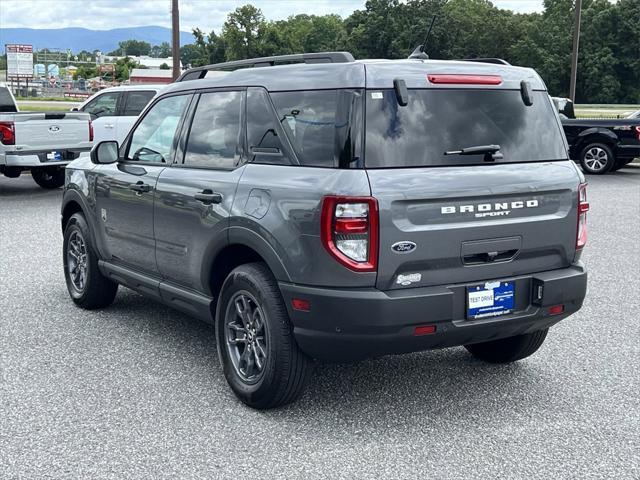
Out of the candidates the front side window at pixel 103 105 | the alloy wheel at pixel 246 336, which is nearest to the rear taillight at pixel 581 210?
the alloy wheel at pixel 246 336

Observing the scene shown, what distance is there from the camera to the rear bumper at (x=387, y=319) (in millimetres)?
3844

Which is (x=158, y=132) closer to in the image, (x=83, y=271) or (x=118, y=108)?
(x=83, y=271)

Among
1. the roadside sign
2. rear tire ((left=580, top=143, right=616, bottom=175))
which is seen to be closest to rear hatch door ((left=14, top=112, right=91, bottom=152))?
rear tire ((left=580, top=143, right=616, bottom=175))

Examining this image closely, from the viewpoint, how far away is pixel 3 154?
13039 mm

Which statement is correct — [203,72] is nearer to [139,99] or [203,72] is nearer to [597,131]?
[139,99]

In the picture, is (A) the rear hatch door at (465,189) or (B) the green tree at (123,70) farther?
(B) the green tree at (123,70)

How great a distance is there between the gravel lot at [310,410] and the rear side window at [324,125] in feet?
4.67

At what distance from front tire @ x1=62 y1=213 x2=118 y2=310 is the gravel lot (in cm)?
14

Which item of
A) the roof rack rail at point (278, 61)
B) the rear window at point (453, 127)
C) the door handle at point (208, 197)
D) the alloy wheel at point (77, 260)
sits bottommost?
the alloy wheel at point (77, 260)

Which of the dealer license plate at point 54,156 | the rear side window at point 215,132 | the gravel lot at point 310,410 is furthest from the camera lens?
the dealer license plate at point 54,156

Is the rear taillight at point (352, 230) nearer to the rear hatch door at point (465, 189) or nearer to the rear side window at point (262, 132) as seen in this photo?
the rear hatch door at point (465, 189)

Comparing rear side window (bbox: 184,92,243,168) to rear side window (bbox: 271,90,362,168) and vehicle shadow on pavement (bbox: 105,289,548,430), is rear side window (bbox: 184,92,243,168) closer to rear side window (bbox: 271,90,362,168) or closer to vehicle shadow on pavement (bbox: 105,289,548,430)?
rear side window (bbox: 271,90,362,168)

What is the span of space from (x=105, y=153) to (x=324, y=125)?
2.43m

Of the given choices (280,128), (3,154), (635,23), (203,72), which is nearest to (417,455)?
(280,128)
